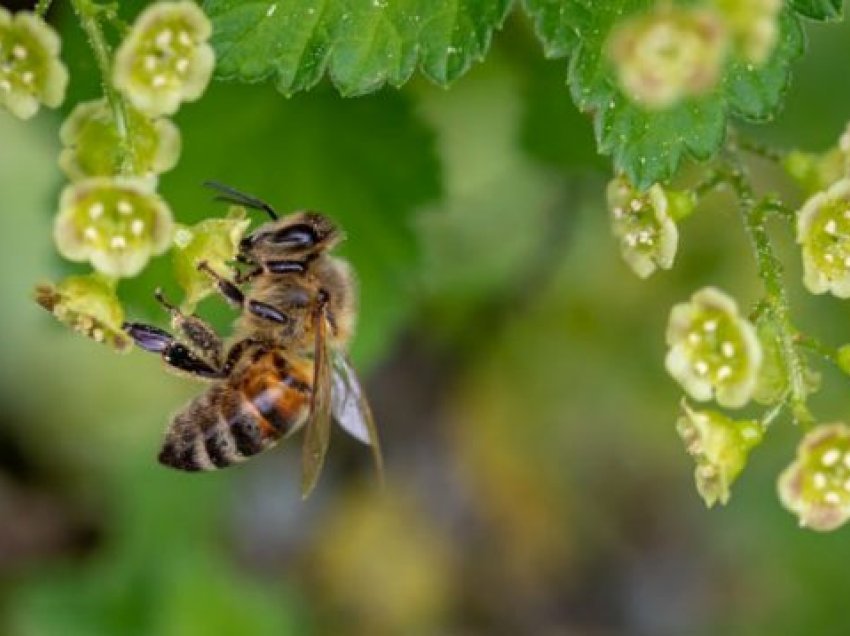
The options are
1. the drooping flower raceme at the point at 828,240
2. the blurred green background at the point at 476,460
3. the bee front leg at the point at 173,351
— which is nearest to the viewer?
the drooping flower raceme at the point at 828,240

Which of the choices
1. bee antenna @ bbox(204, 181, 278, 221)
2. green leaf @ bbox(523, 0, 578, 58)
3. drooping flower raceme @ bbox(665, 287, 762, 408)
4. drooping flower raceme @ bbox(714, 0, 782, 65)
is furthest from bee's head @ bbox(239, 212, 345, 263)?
drooping flower raceme @ bbox(714, 0, 782, 65)

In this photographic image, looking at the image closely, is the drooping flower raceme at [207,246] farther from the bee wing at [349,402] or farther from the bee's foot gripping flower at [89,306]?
the bee wing at [349,402]

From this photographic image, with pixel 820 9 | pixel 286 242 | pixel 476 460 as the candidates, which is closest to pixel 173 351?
pixel 286 242

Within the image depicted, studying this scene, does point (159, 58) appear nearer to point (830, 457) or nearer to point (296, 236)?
point (296, 236)

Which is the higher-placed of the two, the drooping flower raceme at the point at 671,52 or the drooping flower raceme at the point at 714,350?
the drooping flower raceme at the point at 671,52

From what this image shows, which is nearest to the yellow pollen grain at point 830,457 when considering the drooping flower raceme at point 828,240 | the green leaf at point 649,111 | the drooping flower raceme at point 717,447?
the drooping flower raceme at point 717,447

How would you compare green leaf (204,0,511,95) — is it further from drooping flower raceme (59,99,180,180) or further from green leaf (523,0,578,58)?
drooping flower raceme (59,99,180,180)
